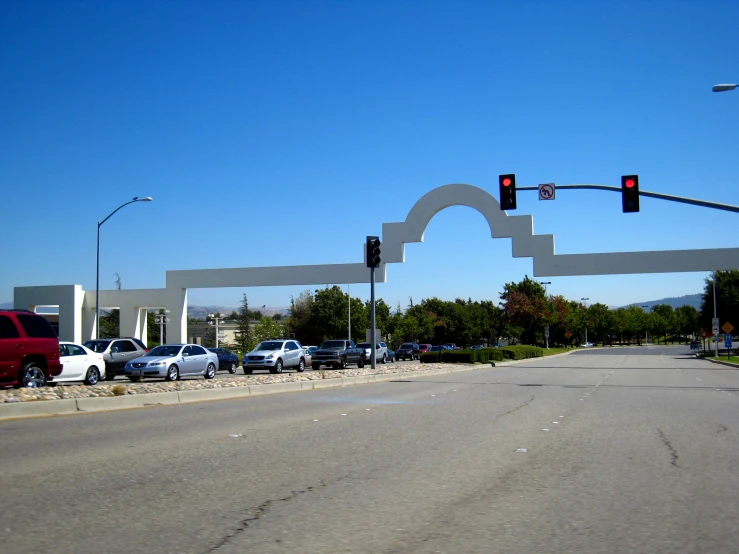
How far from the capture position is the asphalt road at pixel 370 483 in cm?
604

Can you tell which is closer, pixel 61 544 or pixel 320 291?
pixel 61 544

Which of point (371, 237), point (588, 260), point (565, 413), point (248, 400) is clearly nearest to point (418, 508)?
point (565, 413)

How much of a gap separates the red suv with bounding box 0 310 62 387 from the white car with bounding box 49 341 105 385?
4.29 meters

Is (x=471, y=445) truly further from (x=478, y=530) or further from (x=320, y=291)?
(x=320, y=291)

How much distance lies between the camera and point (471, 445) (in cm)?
1112

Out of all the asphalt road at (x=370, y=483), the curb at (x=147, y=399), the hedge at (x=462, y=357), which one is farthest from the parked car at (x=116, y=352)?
the hedge at (x=462, y=357)

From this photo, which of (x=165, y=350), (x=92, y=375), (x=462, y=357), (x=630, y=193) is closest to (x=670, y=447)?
(x=630, y=193)

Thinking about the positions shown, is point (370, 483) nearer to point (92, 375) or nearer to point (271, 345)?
point (92, 375)

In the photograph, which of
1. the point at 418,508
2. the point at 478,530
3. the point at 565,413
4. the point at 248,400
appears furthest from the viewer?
the point at 248,400

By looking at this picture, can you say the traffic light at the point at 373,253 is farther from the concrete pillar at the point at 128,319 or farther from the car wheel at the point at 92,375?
the concrete pillar at the point at 128,319

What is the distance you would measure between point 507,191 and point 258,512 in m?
18.2

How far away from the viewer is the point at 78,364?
950 inches

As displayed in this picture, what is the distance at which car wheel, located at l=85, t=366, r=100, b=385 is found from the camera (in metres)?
24.6

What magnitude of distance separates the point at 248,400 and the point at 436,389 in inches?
280
